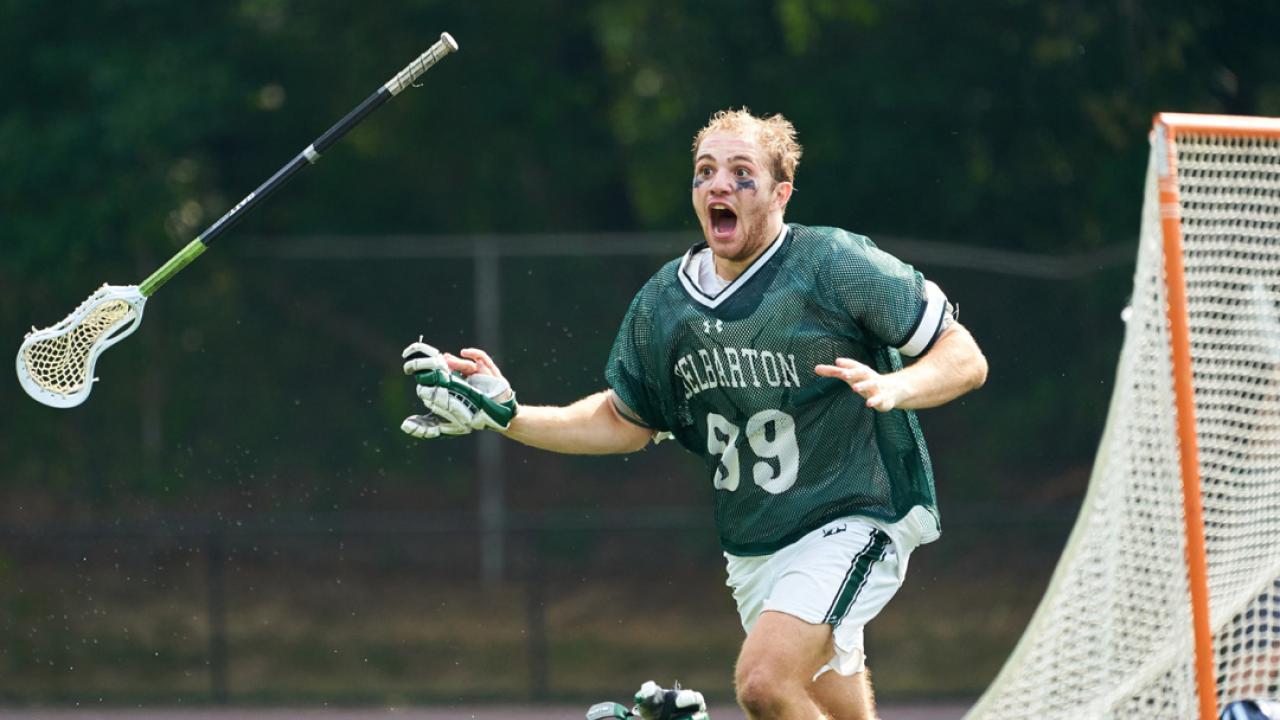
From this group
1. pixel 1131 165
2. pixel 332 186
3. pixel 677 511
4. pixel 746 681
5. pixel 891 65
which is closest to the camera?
pixel 746 681

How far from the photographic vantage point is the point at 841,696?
18.3 feet

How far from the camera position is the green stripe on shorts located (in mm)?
5309

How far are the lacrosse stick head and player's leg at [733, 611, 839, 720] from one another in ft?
7.53

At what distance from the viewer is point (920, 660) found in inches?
414

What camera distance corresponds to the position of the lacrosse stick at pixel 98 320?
6059 mm

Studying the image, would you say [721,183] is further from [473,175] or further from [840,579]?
[473,175]

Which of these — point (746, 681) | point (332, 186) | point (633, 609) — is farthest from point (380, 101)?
point (332, 186)

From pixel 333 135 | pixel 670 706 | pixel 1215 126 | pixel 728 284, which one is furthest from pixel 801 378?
pixel 333 135

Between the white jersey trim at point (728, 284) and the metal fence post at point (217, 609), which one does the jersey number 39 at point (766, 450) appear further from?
the metal fence post at point (217, 609)

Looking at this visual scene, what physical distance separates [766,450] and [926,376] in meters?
0.67

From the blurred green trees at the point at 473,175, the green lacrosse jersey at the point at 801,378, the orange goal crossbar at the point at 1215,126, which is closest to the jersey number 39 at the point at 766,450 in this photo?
the green lacrosse jersey at the point at 801,378

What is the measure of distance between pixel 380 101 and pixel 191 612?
540cm

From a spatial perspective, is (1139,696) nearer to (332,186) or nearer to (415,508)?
(415,508)

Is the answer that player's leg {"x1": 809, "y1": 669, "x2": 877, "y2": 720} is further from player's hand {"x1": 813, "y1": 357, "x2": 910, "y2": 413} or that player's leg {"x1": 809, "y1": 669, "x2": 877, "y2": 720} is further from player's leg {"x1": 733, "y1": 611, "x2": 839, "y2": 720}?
player's hand {"x1": 813, "y1": 357, "x2": 910, "y2": 413}
